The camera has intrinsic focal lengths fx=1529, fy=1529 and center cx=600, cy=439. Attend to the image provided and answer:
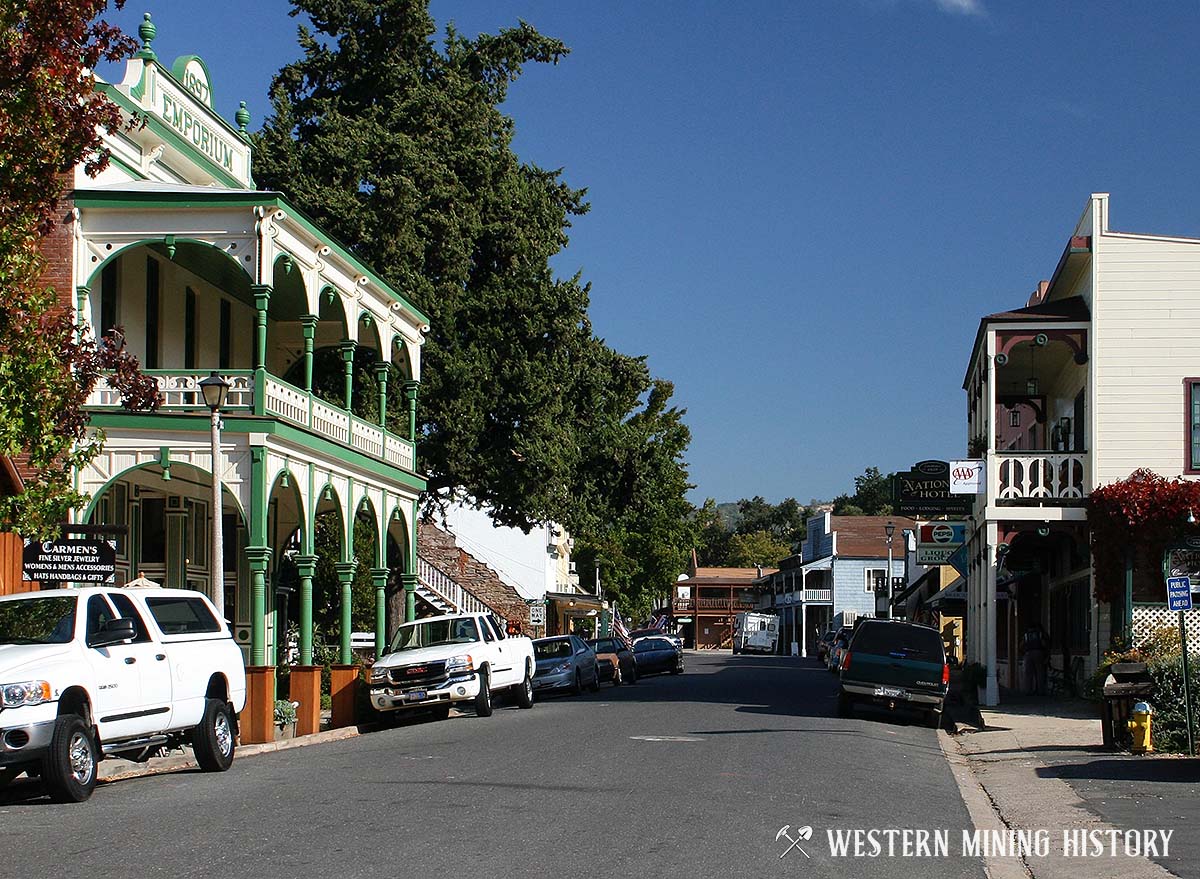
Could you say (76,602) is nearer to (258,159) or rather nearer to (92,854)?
(92,854)

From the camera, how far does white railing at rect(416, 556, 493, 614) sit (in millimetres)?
45750

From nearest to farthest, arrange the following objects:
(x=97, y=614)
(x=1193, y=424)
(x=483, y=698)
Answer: (x=97, y=614), (x=483, y=698), (x=1193, y=424)

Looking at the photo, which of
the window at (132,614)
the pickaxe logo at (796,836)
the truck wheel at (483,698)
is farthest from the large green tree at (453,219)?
the pickaxe logo at (796,836)

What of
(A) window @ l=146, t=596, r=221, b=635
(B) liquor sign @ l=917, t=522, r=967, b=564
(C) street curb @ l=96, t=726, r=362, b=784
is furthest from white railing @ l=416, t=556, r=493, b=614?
(A) window @ l=146, t=596, r=221, b=635

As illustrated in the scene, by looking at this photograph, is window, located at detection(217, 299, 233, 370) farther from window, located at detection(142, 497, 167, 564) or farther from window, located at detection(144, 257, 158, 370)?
window, located at detection(142, 497, 167, 564)

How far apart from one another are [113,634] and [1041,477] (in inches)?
751

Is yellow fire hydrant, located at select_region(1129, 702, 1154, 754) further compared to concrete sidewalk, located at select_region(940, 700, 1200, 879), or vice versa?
yellow fire hydrant, located at select_region(1129, 702, 1154, 754)

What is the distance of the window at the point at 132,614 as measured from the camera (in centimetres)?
1500

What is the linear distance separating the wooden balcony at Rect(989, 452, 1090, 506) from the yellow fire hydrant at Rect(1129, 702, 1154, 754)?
9838 millimetres

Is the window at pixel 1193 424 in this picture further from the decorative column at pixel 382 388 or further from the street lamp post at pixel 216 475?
the street lamp post at pixel 216 475

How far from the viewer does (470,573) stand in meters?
58.4

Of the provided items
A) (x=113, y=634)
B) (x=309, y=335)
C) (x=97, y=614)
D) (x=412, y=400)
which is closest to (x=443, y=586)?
(x=412, y=400)

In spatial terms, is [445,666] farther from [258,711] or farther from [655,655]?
[655,655]

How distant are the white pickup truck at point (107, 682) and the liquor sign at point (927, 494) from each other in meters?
18.0
